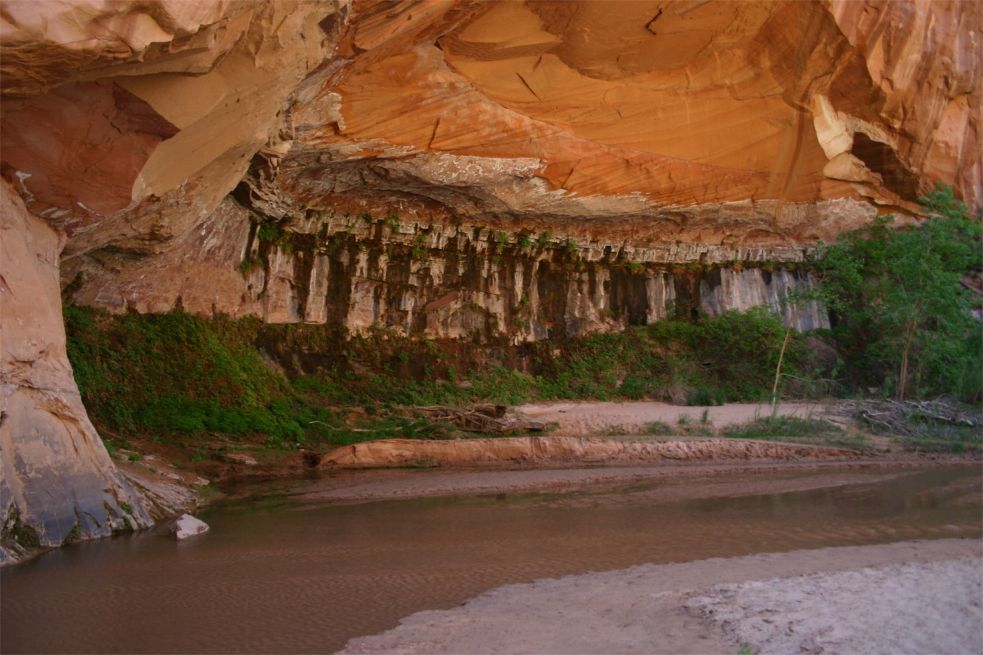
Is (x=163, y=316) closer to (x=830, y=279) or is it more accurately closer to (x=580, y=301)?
(x=580, y=301)

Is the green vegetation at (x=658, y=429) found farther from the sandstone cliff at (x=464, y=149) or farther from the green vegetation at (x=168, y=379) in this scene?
the green vegetation at (x=168, y=379)

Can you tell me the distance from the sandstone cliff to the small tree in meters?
1.89

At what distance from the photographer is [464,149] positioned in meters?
17.1

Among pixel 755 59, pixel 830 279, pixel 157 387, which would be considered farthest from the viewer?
pixel 830 279

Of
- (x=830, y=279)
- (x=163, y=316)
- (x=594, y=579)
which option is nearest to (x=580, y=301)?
(x=830, y=279)

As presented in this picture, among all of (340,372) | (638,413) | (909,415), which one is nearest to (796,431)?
(909,415)

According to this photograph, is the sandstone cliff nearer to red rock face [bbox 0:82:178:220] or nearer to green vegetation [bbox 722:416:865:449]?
red rock face [bbox 0:82:178:220]

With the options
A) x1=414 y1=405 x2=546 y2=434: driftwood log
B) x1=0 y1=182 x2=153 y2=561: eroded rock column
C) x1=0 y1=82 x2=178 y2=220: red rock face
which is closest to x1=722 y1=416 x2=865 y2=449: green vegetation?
x1=414 y1=405 x2=546 y2=434: driftwood log

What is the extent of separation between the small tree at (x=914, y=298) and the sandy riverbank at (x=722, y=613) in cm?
1506

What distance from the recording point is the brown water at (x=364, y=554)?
5.35 m

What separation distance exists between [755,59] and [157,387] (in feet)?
51.4

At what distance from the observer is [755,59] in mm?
18516

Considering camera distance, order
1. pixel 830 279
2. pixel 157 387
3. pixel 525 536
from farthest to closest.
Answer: pixel 830 279
pixel 157 387
pixel 525 536

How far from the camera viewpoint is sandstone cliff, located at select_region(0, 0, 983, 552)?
25.5 feet
